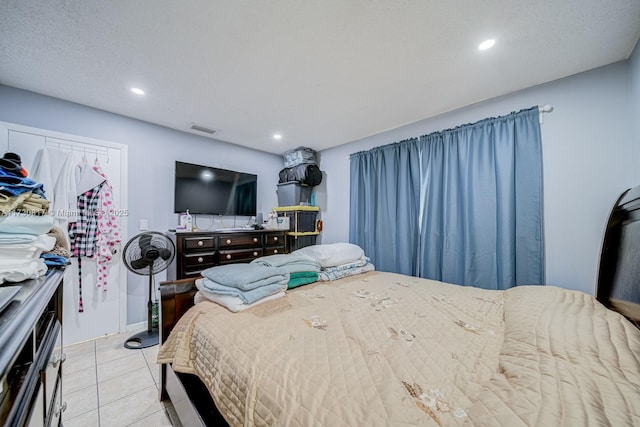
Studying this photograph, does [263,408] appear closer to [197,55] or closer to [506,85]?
[197,55]

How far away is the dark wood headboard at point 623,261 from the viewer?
1.08 m

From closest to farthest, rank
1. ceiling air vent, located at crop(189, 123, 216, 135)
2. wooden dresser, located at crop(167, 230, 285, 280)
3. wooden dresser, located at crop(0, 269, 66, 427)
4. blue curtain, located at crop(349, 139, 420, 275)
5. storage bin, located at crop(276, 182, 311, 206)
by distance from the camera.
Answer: wooden dresser, located at crop(0, 269, 66, 427) < wooden dresser, located at crop(167, 230, 285, 280) < blue curtain, located at crop(349, 139, 420, 275) < ceiling air vent, located at crop(189, 123, 216, 135) < storage bin, located at crop(276, 182, 311, 206)

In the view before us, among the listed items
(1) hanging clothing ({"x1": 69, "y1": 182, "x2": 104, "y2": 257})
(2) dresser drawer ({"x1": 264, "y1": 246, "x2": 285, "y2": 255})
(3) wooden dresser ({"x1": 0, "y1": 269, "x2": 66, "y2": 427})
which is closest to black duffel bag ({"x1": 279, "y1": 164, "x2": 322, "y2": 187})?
(2) dresser drawer ({"x1": 264, "y1": 246, "x2": 285, "y2": 255})

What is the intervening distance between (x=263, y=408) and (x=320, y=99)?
2302 mm

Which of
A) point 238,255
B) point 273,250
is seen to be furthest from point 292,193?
point 238,255

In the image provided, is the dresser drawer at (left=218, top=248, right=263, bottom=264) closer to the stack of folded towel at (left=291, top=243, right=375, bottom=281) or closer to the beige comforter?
the stack of folded towel at (left=291, top=243, right=375, bottom=281)

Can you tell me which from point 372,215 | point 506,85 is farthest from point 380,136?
→ point 506,85

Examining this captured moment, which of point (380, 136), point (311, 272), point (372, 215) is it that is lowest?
point (311, 272)

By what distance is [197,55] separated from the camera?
5.42 feet

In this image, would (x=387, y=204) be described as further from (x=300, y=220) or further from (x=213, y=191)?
(x=213, y=191)

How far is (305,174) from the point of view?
363 cm

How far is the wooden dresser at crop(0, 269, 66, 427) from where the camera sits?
1.52 feet

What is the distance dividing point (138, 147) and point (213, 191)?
0.93 m

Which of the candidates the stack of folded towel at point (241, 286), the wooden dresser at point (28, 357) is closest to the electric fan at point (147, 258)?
the stack of folded towel at point (241, 286)
